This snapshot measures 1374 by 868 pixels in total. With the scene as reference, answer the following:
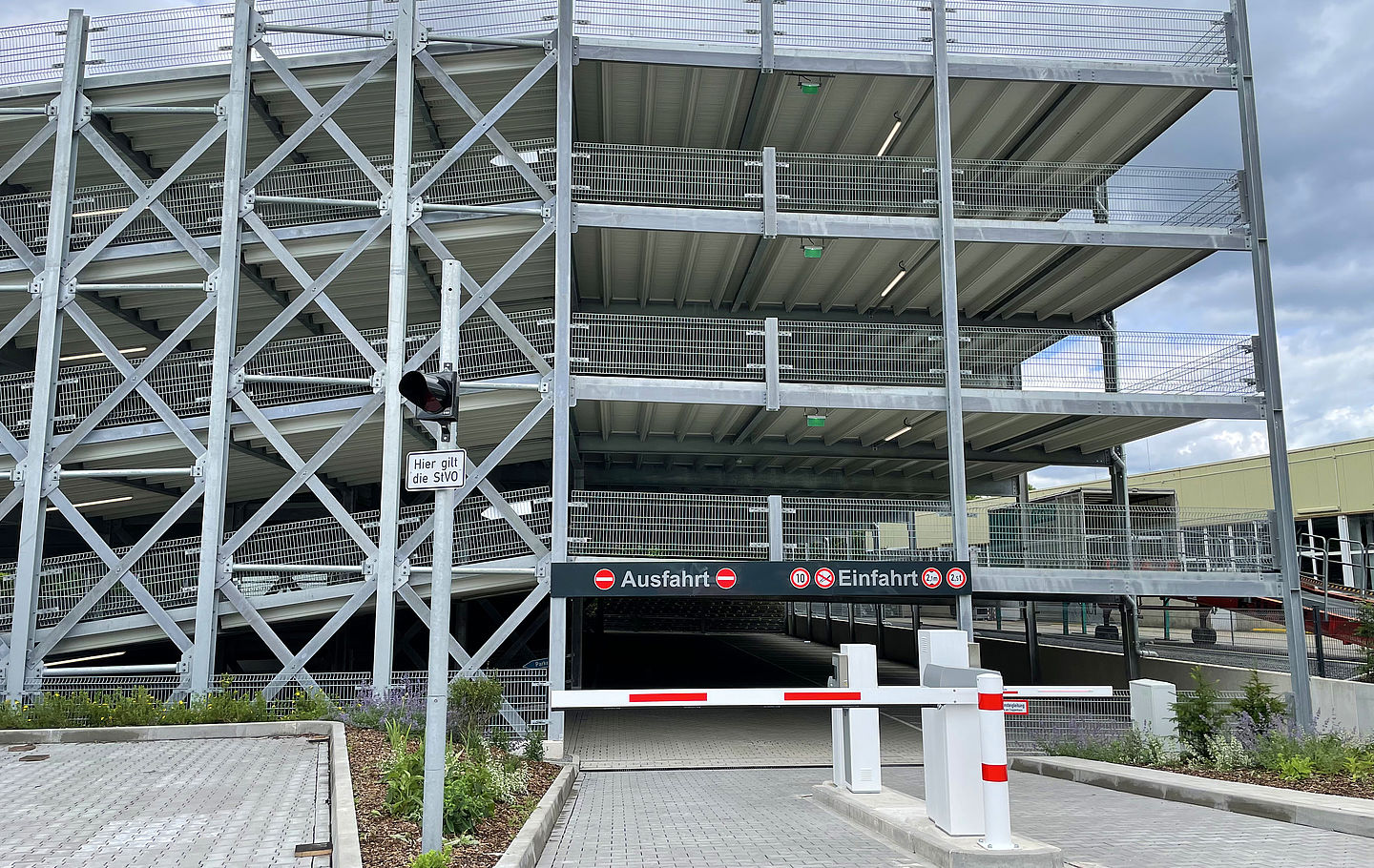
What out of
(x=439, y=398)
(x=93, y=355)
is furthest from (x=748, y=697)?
(x=93, y=355)

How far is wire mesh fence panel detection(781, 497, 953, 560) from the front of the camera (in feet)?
55.4

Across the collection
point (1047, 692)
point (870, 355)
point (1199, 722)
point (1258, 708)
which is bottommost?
point (1199, 722)

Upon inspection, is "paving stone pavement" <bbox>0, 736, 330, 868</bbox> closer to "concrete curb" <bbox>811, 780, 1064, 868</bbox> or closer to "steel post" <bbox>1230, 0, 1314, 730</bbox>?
"concrete curb" <bbox>811, 780, 1064, 868</bbox>

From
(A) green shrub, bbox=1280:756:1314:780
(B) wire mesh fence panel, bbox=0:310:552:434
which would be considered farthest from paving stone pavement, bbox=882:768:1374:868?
(B) wire mesh fence panel, bbox=0:310:552:434

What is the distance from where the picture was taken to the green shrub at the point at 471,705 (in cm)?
1205

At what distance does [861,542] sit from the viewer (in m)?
A: 17.1

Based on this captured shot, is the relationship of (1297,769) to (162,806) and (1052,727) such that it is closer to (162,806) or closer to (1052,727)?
(1052,727)

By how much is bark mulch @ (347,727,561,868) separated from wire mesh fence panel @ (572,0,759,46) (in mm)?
12982

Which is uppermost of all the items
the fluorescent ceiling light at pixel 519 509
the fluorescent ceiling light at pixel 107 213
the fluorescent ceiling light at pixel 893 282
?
the fluorescent ceiling light at pixel 107 213

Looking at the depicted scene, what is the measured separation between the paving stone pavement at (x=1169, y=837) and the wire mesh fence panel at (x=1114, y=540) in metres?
7.36

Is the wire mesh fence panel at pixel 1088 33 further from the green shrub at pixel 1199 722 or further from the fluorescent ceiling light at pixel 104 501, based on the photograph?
the fluorescent ceiling light at pixel 104 501

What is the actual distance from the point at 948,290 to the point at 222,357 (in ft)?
42.5

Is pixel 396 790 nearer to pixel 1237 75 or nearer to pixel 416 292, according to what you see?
pixel 416 292

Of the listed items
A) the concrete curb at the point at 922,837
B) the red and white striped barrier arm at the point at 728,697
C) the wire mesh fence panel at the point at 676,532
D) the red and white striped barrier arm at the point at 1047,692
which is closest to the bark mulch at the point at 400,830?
the red and white striped barrier arm at the point at 728,697
